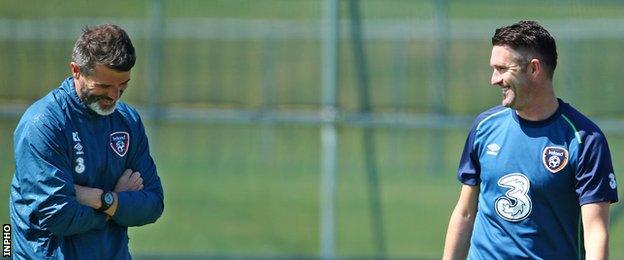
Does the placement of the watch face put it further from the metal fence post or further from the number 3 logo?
the metal fence post

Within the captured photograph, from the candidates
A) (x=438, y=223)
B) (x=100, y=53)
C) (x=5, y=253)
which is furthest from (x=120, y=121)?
(x=438, y=223)

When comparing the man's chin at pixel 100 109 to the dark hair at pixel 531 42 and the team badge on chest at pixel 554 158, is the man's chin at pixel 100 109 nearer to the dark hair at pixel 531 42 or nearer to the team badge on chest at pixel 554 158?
the dark hair at pixel 531 42

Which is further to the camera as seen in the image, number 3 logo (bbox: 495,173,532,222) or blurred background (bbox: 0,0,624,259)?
blurred background (bbox: 0,0,624,259)

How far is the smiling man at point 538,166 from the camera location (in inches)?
186

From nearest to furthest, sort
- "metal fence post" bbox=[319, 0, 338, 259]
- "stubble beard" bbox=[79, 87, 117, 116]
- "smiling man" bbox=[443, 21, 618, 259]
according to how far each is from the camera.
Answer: "stubble beard" bbox=[79, 87, 117, 116], "smiling man" bbox=[443, 21, 618, 259], "metal fence post" bbox=[319, 0, 338, 259]

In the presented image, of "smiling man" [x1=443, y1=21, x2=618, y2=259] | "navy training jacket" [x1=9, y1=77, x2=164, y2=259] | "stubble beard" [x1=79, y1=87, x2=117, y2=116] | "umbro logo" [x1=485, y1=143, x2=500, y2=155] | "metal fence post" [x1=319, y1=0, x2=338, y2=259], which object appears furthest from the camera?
"metal fence post" [x1=319, y1=0, x2=338, y2=259]

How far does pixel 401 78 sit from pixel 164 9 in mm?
1975

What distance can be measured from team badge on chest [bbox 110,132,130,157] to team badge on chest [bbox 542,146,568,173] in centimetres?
190

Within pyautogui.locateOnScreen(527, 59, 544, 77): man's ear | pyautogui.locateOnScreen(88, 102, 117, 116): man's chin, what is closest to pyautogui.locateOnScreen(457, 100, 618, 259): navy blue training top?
pyautogui.locateOnScreen(527, 59, 544, 77): man's ear

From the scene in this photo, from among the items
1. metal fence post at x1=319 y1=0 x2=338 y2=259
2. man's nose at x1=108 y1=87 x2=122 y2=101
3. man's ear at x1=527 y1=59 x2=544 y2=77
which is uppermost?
man's ear at x1=527 y1=59 x2=544 y2=77

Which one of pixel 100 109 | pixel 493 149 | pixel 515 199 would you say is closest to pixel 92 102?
pixel 100 109

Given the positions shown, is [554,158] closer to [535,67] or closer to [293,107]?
[535,67]

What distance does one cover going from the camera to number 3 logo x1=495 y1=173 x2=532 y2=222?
4859 millimetres

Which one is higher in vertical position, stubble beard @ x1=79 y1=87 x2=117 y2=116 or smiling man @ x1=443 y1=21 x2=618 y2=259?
stubble beard @ x1=79 y1=87 x2=117 y2=116
